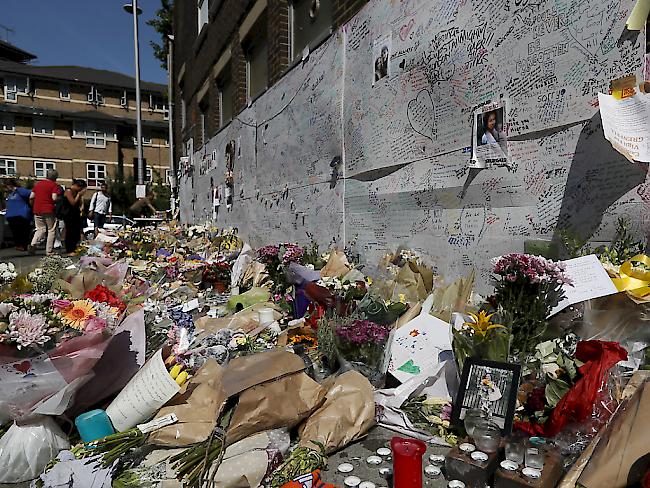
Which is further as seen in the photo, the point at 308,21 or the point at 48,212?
the point at 48,212

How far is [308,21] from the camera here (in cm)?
618

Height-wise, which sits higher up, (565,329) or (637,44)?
(637,44)

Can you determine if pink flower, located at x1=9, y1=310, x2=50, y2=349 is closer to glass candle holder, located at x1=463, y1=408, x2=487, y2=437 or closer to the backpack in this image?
glass candle holder, located at x1=463, y1=408, x2=487, y2=437

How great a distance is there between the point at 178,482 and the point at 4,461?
2.60 ft

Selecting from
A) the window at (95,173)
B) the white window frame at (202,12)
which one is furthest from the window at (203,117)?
the window at (95,173)

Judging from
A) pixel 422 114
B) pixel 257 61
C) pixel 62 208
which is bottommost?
pixel 62 208

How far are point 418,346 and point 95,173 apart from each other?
39963 millimetres

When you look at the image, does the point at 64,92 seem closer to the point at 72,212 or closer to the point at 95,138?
the point at 95,138

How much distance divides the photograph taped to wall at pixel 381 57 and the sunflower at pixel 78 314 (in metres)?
3.18

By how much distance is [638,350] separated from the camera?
6.77 feet

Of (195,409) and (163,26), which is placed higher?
(163,26)

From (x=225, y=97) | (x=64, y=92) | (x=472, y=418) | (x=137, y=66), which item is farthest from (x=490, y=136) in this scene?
(x=64, y=92)

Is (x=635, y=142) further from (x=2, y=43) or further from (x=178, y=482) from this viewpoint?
(x=2, y=43)

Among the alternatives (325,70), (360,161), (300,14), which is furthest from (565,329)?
(300,14)
